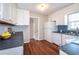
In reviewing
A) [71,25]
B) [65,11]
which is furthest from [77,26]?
[65,11]

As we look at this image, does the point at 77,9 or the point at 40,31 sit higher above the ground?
the point at 77,9

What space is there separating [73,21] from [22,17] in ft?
8.21

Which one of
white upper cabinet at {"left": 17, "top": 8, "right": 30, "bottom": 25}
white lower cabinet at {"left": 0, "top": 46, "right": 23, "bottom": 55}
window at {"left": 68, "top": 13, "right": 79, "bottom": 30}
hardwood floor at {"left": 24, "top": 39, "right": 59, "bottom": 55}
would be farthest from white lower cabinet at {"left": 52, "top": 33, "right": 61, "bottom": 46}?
white lower cabinet at {"left": 0, "top": 46, "right": 23, "bottom": 55}

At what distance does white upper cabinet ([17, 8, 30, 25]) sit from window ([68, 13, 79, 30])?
2134mm

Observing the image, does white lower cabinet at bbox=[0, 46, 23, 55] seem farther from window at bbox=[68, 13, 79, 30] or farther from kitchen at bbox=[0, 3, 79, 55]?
window at bbox=[68, 13, 79, 30]

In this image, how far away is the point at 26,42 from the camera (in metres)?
5.64

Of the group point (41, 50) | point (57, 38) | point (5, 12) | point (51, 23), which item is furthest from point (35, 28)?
point (5, 12)

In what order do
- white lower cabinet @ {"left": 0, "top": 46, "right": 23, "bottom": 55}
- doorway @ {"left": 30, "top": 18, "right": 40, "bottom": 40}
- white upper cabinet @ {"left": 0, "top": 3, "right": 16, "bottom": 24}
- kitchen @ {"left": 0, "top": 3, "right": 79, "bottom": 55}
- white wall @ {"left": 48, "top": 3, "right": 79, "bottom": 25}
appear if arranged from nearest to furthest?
white lower cabinet @ {"left": 0, "top": 46, "right": 23, "bottom": 55} < white upper cabinet @ {"left": 0, "top": 3, "right": 16, "bottom": 24} < white wall @ {"left": 48, "top": 3, "right": 79, "bottom": 25} < kitchen @ {"left": 0, "top": 3, "right": 79, "bottom": 55} < doorway @ {"left": 30, "top": 18, "right": 40, "bottom": 40}

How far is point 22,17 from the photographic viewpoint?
546 centimetres

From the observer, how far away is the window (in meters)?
4.33

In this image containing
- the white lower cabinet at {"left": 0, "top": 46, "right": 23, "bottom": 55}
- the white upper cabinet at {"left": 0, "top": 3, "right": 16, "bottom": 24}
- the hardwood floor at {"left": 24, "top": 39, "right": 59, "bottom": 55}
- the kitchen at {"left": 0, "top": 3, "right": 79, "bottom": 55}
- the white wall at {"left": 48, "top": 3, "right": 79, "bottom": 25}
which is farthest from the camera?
the kitchen at {"left": 0, "top": 3, "right": 79, "bottom": 55}

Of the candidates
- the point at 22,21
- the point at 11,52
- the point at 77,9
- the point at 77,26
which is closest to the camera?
the point at 11,52
